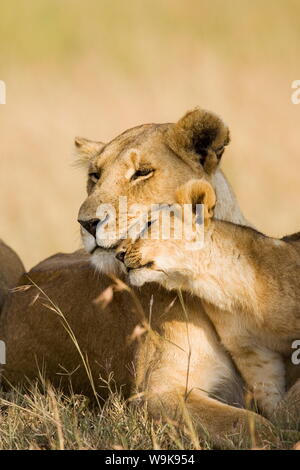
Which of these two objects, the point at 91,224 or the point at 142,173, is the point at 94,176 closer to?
the point at 142,173

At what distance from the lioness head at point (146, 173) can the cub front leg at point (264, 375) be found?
0.71 m

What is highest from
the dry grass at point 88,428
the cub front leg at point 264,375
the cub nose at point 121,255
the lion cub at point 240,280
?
the cub nose at point 121,255

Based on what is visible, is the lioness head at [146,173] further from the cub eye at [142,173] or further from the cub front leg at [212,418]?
the cub front leg at [212,418]

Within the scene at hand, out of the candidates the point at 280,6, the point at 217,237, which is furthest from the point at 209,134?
the point at 280,6

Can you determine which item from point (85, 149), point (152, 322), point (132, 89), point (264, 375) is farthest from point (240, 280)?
point (132, 89)

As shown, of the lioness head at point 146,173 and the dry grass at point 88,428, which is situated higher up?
the lioness head at point 146,173

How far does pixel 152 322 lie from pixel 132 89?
9316 mm

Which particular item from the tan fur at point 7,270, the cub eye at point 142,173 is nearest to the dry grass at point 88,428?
the cub eye at point 142,173

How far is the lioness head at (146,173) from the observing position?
15.5 ft

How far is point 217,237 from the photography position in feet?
14.8

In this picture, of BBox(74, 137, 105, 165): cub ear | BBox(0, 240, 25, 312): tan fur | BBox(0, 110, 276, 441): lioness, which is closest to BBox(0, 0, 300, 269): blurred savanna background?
BBox(0, 240, 25, 312): tan fur

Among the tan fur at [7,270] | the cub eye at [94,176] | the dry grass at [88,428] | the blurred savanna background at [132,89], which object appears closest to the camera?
the dry grass at [88,428]

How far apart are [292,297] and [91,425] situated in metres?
1.03

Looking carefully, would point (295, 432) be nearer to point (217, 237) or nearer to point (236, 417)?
point (236, 417)
